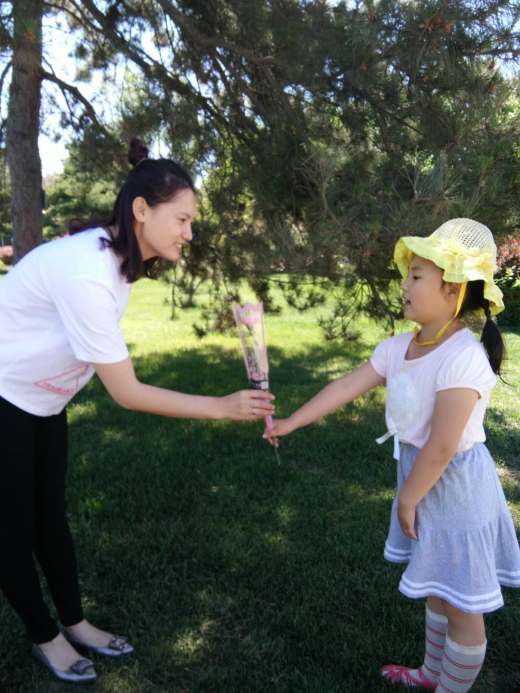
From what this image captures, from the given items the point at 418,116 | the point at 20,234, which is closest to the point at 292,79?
the point at 418,116

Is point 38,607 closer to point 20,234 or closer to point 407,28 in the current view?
point 407,28

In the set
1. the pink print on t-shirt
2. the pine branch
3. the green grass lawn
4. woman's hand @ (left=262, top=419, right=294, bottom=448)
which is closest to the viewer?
the pink print on t-shirt

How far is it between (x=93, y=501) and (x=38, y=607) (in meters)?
1.28

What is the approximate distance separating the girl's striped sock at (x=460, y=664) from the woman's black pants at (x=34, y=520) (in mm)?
1261

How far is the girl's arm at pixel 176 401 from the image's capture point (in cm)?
188

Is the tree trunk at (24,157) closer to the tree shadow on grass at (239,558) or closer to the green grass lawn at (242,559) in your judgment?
the green grass lawn at (242,559)

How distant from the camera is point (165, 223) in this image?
1.91m

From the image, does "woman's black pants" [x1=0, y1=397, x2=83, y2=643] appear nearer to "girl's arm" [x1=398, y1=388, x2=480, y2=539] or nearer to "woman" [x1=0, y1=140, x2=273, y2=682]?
"woman" [x1=0, y1=140, x2=273, y2=682]

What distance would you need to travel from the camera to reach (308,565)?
287 cm

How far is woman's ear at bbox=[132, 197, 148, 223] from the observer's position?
1.89 m

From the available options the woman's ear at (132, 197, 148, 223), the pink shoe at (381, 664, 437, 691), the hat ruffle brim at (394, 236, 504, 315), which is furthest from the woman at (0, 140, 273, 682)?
the pink shoe at (381, 664, 437, 691)

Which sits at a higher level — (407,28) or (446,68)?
(407,28)

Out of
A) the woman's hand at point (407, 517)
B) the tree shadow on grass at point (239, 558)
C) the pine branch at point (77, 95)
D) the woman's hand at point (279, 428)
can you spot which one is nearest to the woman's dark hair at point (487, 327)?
the woman's hand at point (407, 517)

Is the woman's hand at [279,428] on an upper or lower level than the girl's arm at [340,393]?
lower
